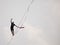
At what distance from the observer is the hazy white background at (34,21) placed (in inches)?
99.8

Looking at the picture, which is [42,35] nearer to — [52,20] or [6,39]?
[52,20]

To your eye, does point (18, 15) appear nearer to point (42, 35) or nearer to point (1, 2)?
point (1, 2)

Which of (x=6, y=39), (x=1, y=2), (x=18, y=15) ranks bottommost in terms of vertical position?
(x=6, y=39)

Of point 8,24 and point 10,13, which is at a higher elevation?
point 10,13

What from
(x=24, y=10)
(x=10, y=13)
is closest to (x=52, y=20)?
(x=24, y=10)

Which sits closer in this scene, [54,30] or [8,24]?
[8,24]

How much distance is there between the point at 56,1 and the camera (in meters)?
2.62

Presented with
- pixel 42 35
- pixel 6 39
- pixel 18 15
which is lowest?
pixel 6 39

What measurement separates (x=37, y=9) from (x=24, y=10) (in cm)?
23

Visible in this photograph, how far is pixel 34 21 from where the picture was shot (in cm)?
257

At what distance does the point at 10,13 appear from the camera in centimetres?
254

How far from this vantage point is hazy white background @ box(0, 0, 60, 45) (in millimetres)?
2535

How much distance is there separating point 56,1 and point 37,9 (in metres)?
0.38

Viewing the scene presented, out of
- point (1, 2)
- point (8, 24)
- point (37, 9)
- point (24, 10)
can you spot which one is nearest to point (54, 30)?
point (37, 9)
